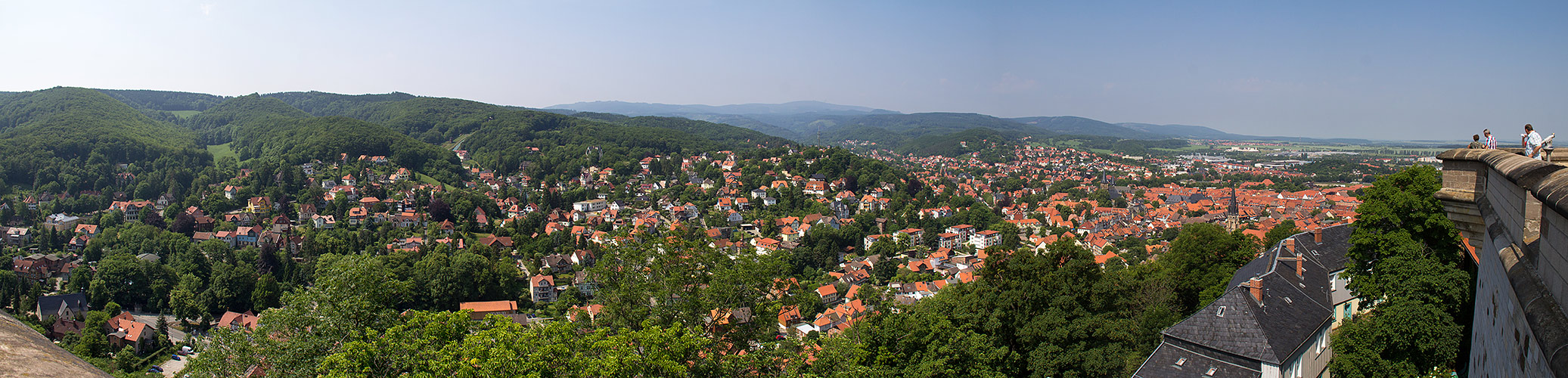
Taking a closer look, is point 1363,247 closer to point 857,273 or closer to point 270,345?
point 270,345

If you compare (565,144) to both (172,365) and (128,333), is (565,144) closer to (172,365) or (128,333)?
(128,333)

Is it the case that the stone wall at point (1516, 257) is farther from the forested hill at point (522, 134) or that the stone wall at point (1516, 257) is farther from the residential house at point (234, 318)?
the forested hill at point (522, 134)

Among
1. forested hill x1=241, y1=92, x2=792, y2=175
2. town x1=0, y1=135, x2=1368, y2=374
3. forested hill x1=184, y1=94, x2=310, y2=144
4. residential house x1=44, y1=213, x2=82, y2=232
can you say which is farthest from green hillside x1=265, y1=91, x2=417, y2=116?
residential house x1=44, y1=213, x2=82, y2=232

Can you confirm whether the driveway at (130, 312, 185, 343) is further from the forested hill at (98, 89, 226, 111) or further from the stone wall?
the forested hill at (98, 89, 226, 111)

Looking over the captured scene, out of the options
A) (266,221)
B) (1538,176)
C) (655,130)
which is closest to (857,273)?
(1538,176)

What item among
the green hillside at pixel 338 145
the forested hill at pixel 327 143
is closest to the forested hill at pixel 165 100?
the forested hill at pixel 327 143

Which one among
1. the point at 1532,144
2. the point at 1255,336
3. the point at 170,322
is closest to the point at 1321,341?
the point at 1255,336
